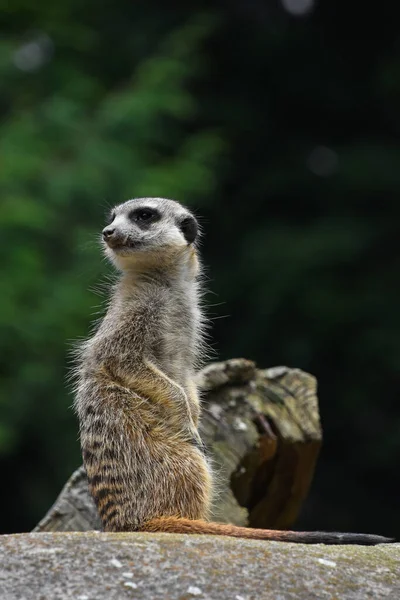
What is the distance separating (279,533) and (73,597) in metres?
0.84

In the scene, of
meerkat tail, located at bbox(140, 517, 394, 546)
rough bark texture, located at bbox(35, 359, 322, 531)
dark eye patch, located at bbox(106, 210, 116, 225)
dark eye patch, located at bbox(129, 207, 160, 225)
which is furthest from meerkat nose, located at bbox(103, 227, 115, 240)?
meerkat tail, located at bbox(140, 517, 394, 546)

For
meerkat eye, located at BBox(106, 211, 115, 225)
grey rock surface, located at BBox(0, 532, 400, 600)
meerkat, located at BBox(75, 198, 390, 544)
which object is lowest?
grey rock surface, located at BBox(0, 532, 400, 600)

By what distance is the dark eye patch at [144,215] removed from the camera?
4547 mm

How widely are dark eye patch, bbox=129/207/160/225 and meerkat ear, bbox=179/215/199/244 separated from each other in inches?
4.9

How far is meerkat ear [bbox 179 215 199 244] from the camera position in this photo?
4.64 meters

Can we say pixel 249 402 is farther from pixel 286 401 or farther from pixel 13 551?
pixel 13 551

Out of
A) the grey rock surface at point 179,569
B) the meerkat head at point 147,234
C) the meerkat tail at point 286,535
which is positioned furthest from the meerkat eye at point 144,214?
the grey rock surface at point 179,569

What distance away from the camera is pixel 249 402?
16.4 feet

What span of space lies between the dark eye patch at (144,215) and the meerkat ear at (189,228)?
0.40 ft

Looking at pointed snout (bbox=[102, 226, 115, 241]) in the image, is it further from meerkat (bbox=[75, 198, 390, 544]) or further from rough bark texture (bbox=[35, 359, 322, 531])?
rough bark texture (bbox=[35, 359, 322, 531])

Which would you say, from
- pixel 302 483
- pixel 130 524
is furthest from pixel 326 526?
pixel 130 524

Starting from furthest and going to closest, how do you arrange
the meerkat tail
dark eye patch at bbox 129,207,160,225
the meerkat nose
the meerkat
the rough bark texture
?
the rough bark texture < dark eye patch at bbox 129,207,160,225 < the meerkat nose < the meerkat < the meerkat tail

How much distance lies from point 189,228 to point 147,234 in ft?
0.94

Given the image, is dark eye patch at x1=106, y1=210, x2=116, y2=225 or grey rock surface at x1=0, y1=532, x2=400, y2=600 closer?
grey rock surface at x1=0, y1=532, x2=400, y2=600
